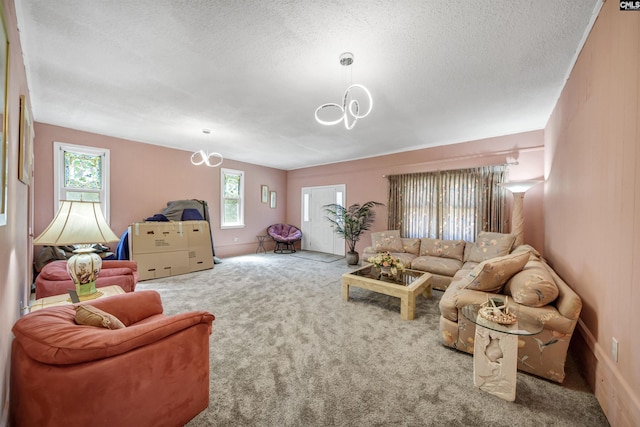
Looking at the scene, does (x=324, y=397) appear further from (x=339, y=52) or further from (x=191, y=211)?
(x=191, y=211)

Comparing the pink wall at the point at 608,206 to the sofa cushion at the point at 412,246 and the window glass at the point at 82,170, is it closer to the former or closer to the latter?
the sofa cushion at the point at 412,246

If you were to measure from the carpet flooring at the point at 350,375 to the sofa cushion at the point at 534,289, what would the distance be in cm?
55

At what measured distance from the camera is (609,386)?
144 centimetres

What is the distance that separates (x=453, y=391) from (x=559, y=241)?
2.18 meters

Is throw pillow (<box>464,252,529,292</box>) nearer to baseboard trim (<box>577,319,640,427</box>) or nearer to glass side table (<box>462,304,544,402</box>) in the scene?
glass side table (<box>462,304,544,402</box>)

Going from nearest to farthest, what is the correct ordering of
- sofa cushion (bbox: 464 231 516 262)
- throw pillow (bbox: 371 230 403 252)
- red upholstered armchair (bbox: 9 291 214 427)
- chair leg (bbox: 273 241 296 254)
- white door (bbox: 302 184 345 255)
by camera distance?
red upholstered armchair (bbox: 9 291 214 427) < sofa cushion (bbox: 464 231 516 262) < throw pillow (bbox: 371 230 403 252) < white door (bbox: 302 184 345 255) < chair leg (bbox: 273 241 296 254)

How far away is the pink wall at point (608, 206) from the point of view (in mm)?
1281

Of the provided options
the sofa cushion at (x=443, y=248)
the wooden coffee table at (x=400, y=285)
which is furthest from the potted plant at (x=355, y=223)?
the wooden coffee table at (x=400, y=285)

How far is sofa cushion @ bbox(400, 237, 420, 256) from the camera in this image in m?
4.58

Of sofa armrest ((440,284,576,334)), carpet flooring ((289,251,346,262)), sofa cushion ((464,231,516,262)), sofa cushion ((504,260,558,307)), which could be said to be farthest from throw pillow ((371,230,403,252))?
sofa cushion ((504,260,558,307))

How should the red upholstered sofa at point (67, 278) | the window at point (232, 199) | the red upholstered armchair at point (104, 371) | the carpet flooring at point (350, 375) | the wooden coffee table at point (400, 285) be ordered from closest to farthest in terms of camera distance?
1. the red upholstered armchair at point (104, 371)
2. the carpet flooring at point (350, 375)
3. the red upholstered sofa at point (67, 278)
4. the wooden coffee table at point (400, 285)
5. the window at point (232, 199)

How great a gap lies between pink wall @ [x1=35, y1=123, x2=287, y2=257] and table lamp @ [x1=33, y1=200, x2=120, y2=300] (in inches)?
130

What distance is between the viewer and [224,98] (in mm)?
2971

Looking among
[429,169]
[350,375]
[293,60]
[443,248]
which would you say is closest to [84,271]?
[350,375]
